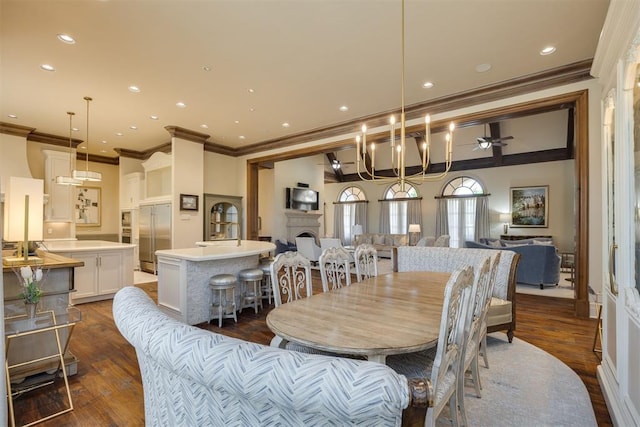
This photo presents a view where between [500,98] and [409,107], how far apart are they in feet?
4.30

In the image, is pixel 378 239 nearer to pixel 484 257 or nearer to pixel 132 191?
pixel 132 191

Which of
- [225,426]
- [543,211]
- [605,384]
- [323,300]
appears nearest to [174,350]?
[225,426]

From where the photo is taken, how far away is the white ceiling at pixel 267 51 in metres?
2.76

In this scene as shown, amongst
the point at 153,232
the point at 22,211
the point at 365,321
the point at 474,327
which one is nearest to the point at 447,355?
the point at 365,321

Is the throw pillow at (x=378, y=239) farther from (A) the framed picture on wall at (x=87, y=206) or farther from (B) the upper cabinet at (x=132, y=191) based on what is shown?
(A) the framed picture on wall at (x=87, y=206)

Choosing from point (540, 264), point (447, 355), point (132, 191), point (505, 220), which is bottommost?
point (540, 264)

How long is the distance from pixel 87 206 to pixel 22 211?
7.05 metres

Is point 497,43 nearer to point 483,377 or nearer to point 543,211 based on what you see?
point 483,377

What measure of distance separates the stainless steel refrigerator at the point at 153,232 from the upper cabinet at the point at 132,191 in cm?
42

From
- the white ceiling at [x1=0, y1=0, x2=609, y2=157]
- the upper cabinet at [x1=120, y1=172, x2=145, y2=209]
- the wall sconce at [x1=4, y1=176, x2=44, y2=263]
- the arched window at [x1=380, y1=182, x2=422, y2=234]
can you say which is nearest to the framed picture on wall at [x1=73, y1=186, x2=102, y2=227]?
the upper cabinet at [x1=120, y1=172, x2=145, y2=209]

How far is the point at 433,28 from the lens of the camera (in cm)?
301

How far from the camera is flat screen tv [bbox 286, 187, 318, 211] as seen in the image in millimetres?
9141

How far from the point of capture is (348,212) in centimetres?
1235

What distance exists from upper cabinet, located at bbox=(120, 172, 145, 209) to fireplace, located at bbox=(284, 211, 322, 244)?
3810mm
